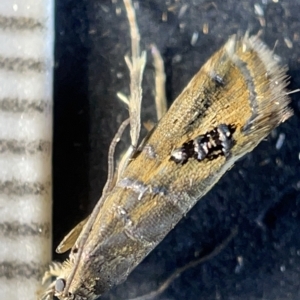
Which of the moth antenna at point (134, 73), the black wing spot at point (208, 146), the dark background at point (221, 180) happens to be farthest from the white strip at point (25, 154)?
the black wing spot at point (208, 146)

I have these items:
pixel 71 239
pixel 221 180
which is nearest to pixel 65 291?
pixel 71 239

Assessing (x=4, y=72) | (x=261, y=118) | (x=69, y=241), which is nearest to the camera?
(x=261, y=118)

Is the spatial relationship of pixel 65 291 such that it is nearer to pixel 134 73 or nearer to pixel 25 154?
pixel 25 154

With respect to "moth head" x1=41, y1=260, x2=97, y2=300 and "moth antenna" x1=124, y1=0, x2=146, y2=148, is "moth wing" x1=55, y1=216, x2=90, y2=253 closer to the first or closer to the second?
"moth head" x1=41, y1=260, x2=97, y2=300

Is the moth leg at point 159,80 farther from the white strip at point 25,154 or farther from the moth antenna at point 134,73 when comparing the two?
the white strip at point 25,154

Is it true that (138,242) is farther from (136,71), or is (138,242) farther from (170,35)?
(170,35)

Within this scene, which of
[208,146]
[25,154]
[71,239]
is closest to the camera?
[208,146]

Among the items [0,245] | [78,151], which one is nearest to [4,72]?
[78,151]

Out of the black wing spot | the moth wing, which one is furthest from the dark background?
the black wing spot
